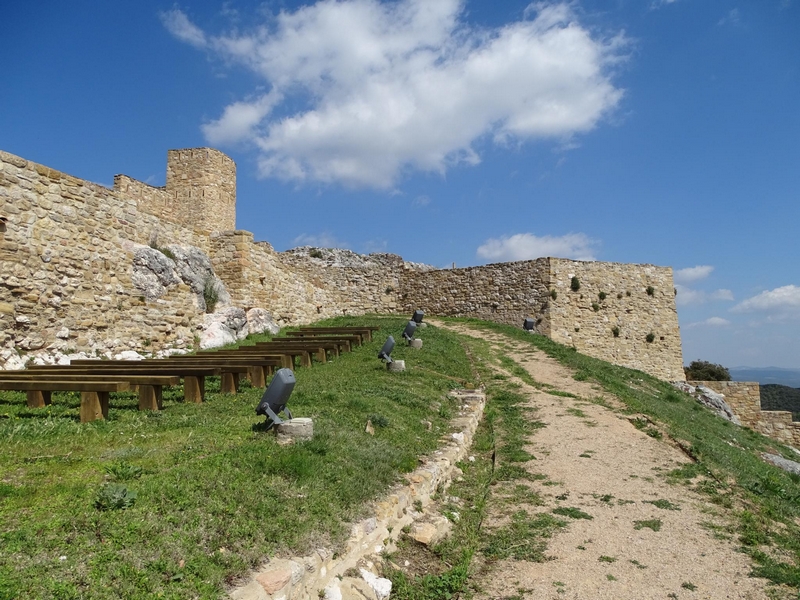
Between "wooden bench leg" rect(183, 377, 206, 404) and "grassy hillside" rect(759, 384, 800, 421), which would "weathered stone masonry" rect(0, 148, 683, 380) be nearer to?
"wooden bench leg" rect(183, 377, 206, 404)

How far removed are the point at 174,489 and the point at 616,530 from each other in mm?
4420

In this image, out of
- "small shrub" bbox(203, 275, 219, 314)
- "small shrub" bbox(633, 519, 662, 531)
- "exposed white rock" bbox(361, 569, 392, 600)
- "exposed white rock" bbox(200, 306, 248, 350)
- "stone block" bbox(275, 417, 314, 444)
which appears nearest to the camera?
"exposed white rock" bbox(361, 569, 392, 600)

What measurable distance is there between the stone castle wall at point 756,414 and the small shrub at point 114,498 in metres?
Answer: 29.1

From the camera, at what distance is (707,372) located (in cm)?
3778

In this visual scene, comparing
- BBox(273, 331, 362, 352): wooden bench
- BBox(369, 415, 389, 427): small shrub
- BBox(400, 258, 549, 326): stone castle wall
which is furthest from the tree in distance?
BBox(369, 415, 389, 427): small shrub

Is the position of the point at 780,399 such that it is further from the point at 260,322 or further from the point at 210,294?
the point at 210,294

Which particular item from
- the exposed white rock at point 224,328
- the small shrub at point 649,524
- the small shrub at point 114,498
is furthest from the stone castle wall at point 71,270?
the small shrub at point 649,524

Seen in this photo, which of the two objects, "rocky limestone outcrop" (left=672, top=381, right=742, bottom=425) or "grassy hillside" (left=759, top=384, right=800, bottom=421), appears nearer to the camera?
"rocky limestone outcrop" (left=672, top=381, right=742, bottom=425)

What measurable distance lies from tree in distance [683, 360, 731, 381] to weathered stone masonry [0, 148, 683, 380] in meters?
9.84

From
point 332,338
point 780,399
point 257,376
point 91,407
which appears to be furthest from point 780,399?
point 91,407

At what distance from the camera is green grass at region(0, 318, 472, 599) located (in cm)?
312

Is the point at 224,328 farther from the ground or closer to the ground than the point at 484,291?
closer to the ground

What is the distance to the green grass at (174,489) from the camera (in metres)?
3.12

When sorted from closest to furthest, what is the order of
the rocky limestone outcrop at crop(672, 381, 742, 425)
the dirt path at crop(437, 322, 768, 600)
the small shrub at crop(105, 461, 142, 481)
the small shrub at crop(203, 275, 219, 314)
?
the small shrub at crop(105, 461, 142, 481), the dirt path at crop(437, 322, 768, 600), the small shrub at crop(203, 275, 219, 314), the rocky limestone outcrop at crop(672, 381, 742, 425)
